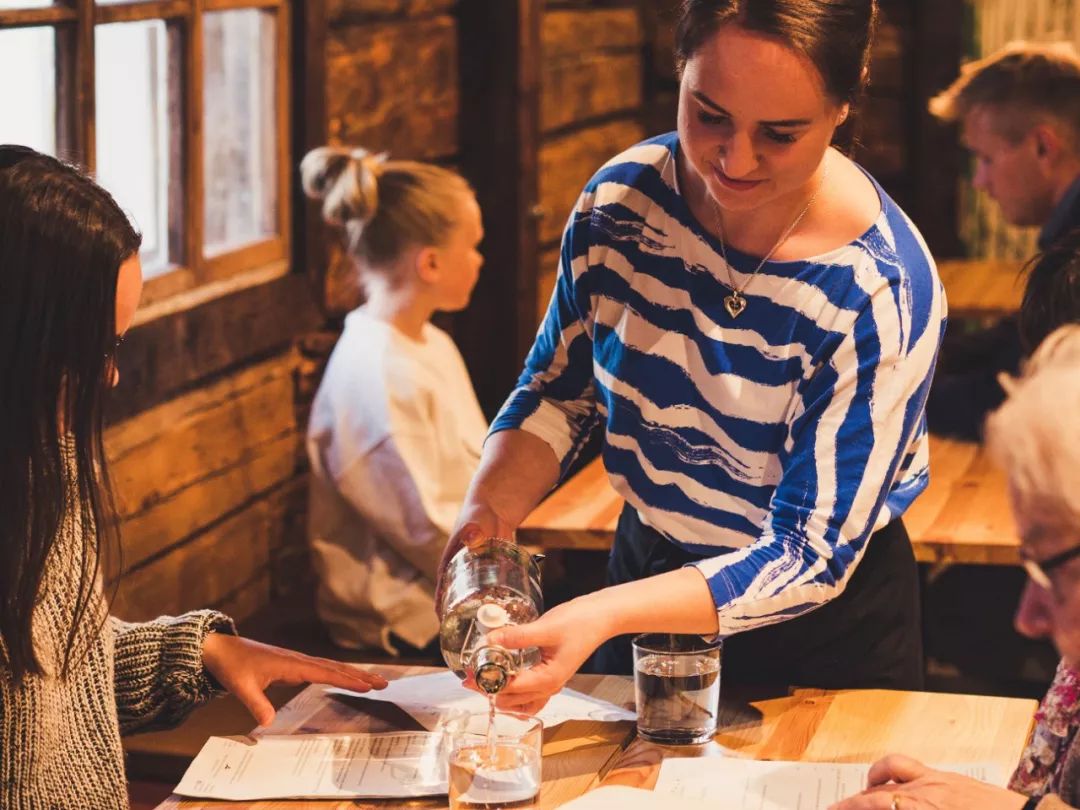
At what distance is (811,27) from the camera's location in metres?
1.73

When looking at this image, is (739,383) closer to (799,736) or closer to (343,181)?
(799,736)

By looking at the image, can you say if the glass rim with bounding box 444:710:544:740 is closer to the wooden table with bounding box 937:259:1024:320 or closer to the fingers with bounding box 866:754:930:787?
the fingers with bounding box 866:754:930:787

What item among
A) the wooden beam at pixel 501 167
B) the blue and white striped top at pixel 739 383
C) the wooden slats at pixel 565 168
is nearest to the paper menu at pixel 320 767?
the blue and white striped top at pixel 739 383

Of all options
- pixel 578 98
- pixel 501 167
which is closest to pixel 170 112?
pixel 501 167

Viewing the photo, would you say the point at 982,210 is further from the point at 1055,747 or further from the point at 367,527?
the point at 1055,747

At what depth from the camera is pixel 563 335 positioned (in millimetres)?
2059

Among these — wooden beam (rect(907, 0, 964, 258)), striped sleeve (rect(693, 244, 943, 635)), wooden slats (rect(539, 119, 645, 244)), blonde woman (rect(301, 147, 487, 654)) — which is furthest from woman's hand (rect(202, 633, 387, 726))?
wooden beam (rect(907, 0, 964, 258))

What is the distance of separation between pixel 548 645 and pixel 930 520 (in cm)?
166

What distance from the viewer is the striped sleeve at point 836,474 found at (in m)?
1.72

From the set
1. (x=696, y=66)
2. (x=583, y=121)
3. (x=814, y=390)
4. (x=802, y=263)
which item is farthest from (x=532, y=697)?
(x=583, y=121)

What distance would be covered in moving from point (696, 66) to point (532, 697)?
2.35 ft

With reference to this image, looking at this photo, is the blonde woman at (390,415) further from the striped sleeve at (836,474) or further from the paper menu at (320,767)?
the striped sleeve at (836,474)

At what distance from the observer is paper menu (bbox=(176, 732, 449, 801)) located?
167 centimetres

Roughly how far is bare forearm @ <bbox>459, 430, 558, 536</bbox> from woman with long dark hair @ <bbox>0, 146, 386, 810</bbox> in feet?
1.64
